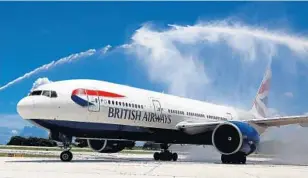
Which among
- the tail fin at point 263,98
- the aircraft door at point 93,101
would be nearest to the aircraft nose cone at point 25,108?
the aircraft door at point 93,101

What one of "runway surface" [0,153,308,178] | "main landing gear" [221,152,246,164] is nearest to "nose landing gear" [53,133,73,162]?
"runway surface" [0,153,308,178]

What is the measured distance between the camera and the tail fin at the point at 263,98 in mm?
38281

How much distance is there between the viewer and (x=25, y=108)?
20.2m

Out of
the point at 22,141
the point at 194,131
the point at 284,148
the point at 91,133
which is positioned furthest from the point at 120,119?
the point at 22,141

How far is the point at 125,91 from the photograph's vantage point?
80.2 feet

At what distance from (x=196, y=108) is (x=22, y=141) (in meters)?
39.6

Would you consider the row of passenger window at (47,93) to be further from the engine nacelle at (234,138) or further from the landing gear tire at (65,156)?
the engine nacelle at (234,138)

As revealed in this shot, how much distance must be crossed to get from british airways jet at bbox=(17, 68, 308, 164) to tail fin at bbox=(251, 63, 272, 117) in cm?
770

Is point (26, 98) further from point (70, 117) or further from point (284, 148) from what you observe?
point (284, 148)

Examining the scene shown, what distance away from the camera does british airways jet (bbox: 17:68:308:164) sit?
20703 millimetres

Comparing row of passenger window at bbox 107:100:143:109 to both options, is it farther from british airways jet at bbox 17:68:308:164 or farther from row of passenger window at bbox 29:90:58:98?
row of passenger window at bbox 29:90:58:98

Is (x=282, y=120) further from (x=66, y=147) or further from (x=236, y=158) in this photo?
(x=66, y=147)

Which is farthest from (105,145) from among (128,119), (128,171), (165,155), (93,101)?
(128,171)

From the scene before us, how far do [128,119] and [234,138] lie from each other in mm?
5774
